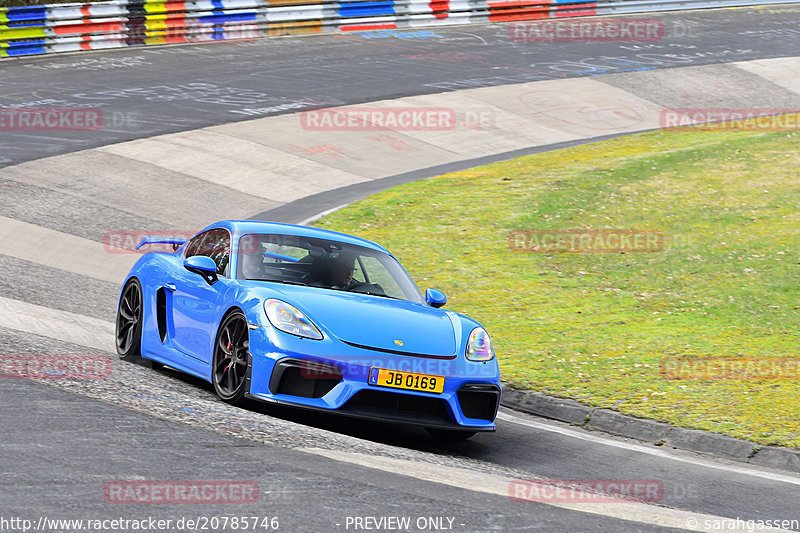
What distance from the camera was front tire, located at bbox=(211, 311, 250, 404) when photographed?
7102mm

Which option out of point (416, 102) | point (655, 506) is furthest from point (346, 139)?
point (655, 506)

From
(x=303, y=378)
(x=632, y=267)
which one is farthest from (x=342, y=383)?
(x=632, y=267)

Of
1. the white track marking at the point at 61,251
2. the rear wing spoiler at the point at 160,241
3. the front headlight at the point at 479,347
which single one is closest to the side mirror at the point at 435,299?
the front headlight at the point at 479,347

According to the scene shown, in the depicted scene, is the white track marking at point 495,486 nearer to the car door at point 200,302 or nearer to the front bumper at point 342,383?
the front bumper at point 342,383

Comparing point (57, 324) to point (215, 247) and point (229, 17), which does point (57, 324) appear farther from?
point (229, 17)

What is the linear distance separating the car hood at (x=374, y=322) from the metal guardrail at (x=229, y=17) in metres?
21.1

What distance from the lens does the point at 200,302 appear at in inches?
311

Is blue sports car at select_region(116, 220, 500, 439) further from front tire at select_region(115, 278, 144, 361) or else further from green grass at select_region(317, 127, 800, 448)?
green grass at select_region(317, 127, 800, 448)

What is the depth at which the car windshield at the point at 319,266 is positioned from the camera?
7.86 meters

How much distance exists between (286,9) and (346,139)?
11.5 metres

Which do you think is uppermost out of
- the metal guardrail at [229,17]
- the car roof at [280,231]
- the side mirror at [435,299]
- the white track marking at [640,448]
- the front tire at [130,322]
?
the metal guardrail at [229,17]

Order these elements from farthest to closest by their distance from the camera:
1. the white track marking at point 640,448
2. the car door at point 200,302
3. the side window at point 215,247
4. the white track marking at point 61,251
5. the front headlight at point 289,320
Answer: the white track marking at point 61,251 → the side window at point 215,247 → the car door at point 200,302 → the white track marking at point 640,448 → the front headlight at point 289,320

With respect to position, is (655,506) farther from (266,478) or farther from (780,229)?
(780,229)

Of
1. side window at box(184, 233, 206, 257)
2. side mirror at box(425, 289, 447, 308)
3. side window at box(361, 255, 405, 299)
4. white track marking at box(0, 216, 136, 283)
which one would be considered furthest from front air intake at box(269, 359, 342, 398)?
white track marking at box(0, 216, 136, 283)
